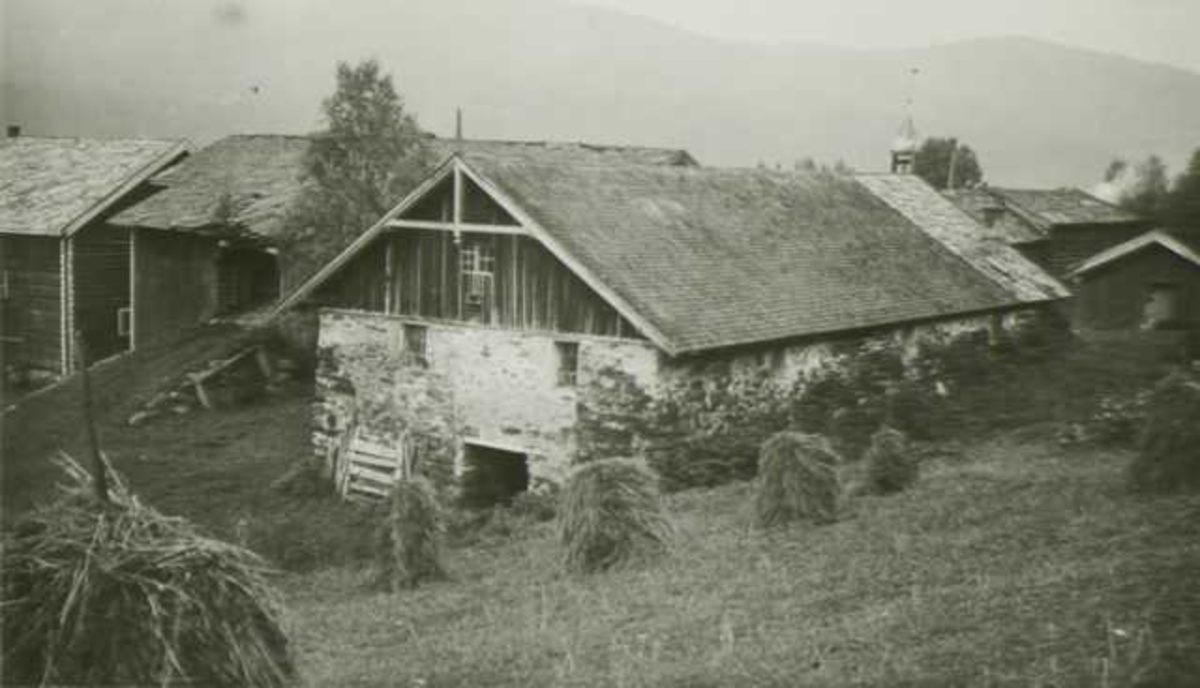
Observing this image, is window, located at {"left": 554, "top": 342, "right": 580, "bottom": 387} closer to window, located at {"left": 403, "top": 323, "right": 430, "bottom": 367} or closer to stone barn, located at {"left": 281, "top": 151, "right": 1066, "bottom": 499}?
stone barn, located at {"left": 281, "top": 151, "right": 1066, "bottom": 499}

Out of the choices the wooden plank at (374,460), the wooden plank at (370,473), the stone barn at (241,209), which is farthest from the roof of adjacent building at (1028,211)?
the wooden plank at (370,473)

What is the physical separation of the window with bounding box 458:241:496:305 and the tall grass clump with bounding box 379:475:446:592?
6611 millimetres

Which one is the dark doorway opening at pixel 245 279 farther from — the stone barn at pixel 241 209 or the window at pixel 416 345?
the window at pixel 416 345

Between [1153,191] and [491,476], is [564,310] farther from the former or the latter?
[1153,191]

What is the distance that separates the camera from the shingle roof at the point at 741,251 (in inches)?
729

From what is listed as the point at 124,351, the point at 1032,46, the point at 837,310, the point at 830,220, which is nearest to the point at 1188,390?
the point at 1032,46

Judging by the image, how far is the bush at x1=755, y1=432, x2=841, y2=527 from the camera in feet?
42.1

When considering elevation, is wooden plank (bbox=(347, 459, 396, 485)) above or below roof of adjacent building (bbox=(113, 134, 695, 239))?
below

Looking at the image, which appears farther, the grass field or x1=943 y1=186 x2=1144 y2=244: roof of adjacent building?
x1=943 y1=186 x2=1144 y2=244: roof of adjacent building

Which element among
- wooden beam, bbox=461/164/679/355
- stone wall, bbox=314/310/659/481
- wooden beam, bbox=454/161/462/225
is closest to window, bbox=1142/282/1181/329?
wooden beam, bbox=461/164/679/355

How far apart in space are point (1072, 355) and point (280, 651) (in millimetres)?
23235

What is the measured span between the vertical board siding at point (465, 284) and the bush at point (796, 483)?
5.17m

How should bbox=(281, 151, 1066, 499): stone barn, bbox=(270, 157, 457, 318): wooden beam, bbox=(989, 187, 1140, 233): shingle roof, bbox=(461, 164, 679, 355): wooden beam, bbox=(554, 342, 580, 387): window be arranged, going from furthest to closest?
bbox=(989, 187, 1140, 233): shingle roof < bbox=(270, 157, 457, 318): wooden beam < bbox=(554, 342, 580, 387): window < bbox=(281, 151, 1066, 499): stone barn < bbox=(461, 164, 679, 355): wooden beam

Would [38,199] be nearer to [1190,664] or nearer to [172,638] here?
[172,638]
